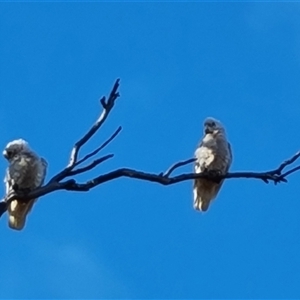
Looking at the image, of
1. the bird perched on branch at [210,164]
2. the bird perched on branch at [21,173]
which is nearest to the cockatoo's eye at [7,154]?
the bird perched on branch at [21,173]

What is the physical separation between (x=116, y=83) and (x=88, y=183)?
2.02 feet

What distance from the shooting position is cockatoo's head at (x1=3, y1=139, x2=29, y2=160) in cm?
784

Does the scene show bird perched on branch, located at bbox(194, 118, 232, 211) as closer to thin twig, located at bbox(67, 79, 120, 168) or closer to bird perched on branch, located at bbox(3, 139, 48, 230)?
bird perched on branch, located at bbox(3, 139, 48, 230)

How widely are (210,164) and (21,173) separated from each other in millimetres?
1633

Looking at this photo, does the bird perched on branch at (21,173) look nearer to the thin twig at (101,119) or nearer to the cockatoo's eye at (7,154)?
the cockatoo's eye at (7,154)

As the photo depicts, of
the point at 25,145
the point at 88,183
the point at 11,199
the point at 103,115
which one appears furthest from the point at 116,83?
the point at 25,145

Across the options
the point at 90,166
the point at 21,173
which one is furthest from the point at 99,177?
the point at 21,173

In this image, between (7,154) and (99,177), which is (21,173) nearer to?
(7,154)

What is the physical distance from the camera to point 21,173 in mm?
7625

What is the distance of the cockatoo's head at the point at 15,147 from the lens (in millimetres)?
7836

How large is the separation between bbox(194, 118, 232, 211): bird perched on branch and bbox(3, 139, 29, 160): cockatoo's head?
148 cm

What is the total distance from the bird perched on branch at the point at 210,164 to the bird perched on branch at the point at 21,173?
4.37ft

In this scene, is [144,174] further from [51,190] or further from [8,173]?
[8,173]

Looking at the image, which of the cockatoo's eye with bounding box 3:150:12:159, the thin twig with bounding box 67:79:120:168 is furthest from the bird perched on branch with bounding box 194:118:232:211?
the thin twig with bounding box 67:79:120:168
